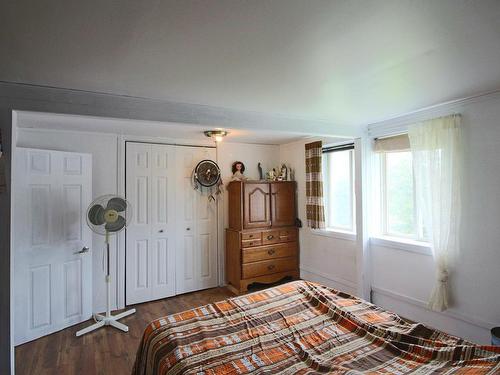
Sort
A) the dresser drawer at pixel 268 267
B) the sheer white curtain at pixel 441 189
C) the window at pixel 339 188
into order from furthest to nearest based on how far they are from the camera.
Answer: the dresser drawer at pixel 268 267 < the window at pixel 339 188 < the sheer white curtain at pixel 441 189

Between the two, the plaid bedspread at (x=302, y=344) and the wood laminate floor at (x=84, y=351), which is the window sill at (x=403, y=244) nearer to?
the plaid bedspread at (x=302, y=344)

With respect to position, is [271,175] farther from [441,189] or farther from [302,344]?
[302,344]

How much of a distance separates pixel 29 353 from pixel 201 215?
7.92 ft

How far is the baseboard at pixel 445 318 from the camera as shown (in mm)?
2551

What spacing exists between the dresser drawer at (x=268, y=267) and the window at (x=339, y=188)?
836mm

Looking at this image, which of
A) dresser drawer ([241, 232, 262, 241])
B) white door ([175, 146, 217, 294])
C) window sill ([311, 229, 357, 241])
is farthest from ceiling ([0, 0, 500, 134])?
dresser drawer ([241, 232, 262, 241])

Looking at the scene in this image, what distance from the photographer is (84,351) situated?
2754 mm

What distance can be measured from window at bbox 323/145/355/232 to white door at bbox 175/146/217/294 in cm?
170

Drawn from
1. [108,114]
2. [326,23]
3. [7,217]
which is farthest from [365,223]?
[7,217]

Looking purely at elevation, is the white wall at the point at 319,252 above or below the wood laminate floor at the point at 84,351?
Answer: above

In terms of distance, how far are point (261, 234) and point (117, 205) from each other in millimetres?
2005

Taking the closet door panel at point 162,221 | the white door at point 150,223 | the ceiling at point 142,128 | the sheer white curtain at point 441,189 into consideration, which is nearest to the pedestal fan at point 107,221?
the white door at point 150,223

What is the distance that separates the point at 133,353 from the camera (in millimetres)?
2729

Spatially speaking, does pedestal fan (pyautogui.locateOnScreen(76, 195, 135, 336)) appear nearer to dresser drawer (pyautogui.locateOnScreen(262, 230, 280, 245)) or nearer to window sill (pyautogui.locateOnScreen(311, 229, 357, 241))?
dresser drawer (pyautogui.locateOnScreen(262, 230, 280, 245))
